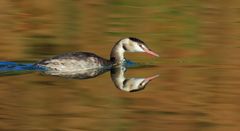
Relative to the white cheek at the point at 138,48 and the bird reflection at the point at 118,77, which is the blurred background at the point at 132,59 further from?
the white cheek at the point at 138,48

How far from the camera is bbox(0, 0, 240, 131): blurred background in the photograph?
16125 mm

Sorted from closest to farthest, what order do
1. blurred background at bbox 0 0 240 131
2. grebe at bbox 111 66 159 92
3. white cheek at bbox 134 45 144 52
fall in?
blurred background at bbox 0 0 240 131
grebe at bbox 111 66 159 92
white cheek at bbox 134 45 144 52

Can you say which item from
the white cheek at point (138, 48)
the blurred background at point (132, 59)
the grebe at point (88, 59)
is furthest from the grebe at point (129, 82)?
the white cheek at point (138, 48)

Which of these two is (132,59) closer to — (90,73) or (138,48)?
(138,48)

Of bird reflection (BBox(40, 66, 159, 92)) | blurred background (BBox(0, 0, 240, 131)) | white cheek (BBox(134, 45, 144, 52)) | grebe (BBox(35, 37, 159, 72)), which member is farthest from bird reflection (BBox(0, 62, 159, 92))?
white cheek (BBox(134, 45, 144, 52))

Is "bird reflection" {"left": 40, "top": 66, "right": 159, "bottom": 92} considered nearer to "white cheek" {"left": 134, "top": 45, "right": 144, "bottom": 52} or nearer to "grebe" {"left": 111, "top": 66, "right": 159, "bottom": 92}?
"grebe" {"left": 111, "top": 66, "right": 159, "bottom": 92}

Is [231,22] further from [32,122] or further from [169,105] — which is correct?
[32,122]

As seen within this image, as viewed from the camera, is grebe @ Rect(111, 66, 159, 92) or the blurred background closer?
the blurred background

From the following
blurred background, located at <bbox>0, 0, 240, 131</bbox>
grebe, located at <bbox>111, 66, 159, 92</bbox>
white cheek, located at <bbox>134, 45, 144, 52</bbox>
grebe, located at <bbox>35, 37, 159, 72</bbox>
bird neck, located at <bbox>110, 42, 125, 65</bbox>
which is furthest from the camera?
bird neck, located at <bbox>110, 42, 125, 65</bbox>

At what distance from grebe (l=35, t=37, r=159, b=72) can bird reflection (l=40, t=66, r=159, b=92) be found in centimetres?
12

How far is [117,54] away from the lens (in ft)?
74.2

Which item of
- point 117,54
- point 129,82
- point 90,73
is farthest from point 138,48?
point 129,82

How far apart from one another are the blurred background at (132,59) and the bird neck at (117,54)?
48 cm

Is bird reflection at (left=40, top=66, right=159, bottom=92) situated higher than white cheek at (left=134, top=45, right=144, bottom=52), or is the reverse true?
white cheek at (left=134, top=45, right=144, bottom=52)
